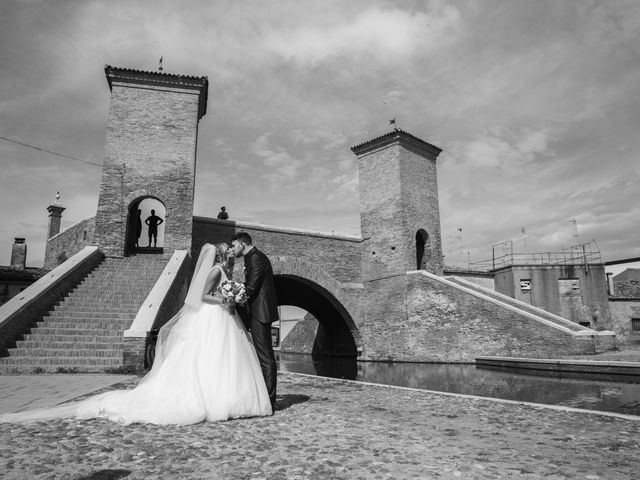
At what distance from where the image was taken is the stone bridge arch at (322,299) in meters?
18.5

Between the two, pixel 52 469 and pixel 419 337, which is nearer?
pixel 52 469

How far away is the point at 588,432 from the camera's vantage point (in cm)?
389

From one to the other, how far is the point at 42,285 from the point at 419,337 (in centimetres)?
1436

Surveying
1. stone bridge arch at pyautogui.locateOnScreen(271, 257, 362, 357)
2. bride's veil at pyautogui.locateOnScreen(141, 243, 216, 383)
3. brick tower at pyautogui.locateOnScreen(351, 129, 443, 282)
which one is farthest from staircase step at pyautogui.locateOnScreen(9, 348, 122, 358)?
brick tower at pyautogui.locateOnScreen(351, 129, 443, 282)

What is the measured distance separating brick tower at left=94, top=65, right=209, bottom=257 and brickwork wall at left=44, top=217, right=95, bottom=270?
1.50 metres

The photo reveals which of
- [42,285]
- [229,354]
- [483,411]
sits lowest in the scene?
[483,411]

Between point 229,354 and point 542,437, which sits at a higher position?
point 229,354

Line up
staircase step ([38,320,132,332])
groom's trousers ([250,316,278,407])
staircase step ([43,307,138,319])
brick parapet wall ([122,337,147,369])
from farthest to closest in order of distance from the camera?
staircase step ([43,307,138,319])
staircase step ([38,320,132,332])
brick parapet wall ([122,337,147,369])
groom's trousers ([250,316,278,407])

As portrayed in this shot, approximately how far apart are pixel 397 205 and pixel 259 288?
16.2 metres

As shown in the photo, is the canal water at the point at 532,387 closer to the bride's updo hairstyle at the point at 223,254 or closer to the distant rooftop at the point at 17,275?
the bride's updo hairstyle at the point at 223,254

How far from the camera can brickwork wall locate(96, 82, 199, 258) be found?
14.9 meters

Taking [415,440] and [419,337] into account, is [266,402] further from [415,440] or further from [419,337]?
[419,337]

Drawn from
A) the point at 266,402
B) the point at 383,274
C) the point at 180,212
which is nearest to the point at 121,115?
the point at 180,212

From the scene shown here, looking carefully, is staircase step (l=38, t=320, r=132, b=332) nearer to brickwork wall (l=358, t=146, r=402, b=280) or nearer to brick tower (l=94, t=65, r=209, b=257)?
brick tower (l=94, t=65, r=209, b=257)
